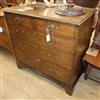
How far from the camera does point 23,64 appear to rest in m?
1.95

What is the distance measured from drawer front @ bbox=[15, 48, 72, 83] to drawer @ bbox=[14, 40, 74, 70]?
0.22 ft

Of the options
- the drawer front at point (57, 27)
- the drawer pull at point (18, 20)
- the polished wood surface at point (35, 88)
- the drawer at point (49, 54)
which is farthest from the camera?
the polished wood surface at point (35, 88)

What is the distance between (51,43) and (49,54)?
0.16 meters

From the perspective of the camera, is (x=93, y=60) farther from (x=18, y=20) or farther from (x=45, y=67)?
(x=18, y=20)

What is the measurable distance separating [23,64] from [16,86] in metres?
0.34

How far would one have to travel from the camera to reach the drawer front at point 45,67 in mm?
1482

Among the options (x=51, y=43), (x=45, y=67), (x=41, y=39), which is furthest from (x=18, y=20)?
(x=45, y=67)

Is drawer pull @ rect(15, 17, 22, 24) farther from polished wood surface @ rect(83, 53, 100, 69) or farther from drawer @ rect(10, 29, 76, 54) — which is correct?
polished wood surface @ rect(83, 53, 100, 69)

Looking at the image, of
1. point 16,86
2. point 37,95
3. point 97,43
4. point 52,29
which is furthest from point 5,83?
point 97,43

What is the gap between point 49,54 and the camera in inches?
57.8

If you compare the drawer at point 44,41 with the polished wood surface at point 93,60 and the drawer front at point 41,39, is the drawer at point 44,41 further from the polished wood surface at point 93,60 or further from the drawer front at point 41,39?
the polished wood surface at point 93,60

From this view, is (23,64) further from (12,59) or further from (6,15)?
(6,15)

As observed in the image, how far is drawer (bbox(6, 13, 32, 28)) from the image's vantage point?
1.40 m

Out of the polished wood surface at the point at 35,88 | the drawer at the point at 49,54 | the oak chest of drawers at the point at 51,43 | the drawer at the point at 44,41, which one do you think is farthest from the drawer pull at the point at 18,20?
the polished wood surface at the point at 35,88
